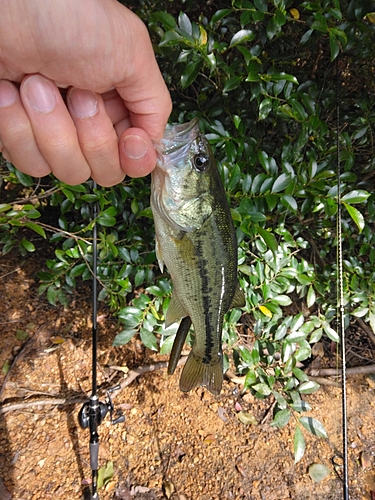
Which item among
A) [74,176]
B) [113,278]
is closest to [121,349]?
[113,278]

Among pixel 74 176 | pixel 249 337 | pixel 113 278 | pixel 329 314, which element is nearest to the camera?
pixel 74 176

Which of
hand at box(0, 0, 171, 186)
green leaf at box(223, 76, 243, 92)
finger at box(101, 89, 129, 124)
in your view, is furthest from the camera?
green leaf at box(223, 76, 243, 92)

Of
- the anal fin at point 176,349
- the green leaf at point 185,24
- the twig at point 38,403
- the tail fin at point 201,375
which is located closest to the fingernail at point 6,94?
the green leaf at point 185,24

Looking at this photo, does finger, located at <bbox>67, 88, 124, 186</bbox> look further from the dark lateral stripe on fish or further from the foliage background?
the foliage background

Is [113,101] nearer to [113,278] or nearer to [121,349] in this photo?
[113,278]

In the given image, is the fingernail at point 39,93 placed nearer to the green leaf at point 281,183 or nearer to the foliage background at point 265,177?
the foliage background at point 265,177

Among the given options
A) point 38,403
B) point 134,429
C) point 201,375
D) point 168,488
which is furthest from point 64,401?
point 201,375

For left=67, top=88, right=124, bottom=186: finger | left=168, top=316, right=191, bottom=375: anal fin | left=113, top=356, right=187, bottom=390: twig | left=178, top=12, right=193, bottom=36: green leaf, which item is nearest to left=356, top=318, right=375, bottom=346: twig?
left=113, top=356, right=187, bottom=390: twig

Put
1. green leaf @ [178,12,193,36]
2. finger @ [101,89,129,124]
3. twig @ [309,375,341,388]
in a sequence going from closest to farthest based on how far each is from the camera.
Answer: finger @ [101,89,129,124], green leaf @ [178,12,193,36], twig @ [309,375,341,388]
